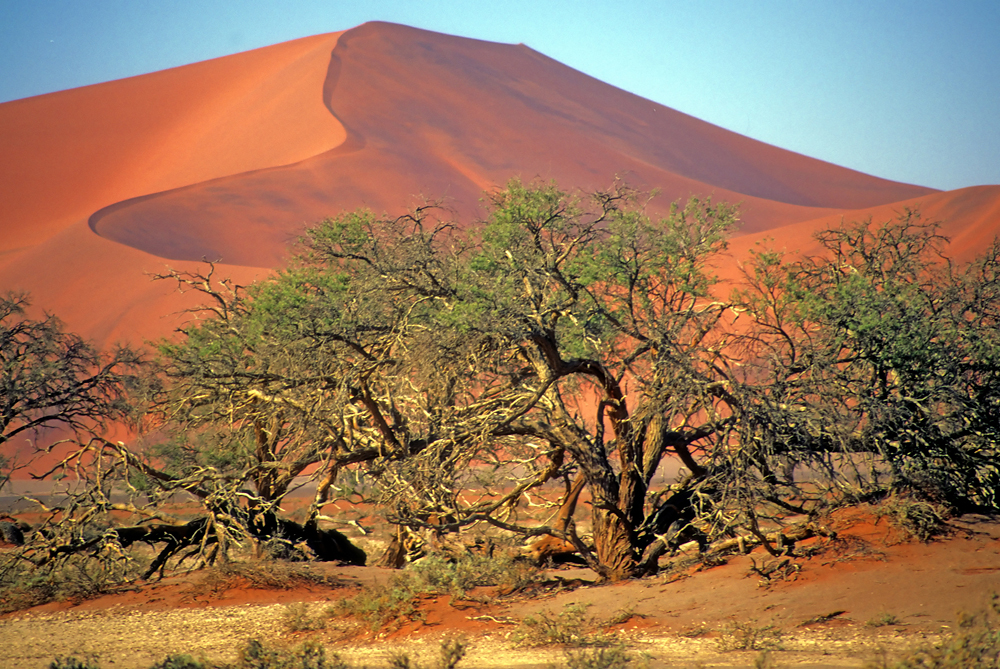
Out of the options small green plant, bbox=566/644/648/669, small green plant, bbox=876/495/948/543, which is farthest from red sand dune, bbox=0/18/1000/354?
small green plant, bbox=566/644/648/669

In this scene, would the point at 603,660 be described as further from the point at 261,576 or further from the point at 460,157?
the point at 460,157

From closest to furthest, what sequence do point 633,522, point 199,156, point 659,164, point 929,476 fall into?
point 929,476 → point 633,522 → point 199,156 → point 659,164

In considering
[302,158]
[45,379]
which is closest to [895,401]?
[45,379]

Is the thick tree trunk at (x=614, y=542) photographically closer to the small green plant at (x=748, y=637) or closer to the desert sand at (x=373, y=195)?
the desert sand at (x=373, y=195)

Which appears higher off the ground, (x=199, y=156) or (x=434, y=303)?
(x=199, y=156)

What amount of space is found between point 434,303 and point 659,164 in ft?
265

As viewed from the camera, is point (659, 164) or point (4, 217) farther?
point (659, 164)

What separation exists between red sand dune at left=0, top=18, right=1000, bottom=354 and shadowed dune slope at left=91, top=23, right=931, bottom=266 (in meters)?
0.25

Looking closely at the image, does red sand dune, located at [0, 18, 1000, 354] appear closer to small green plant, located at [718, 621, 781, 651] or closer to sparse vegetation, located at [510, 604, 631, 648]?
sparse vegetation, located at [510, 604, 631, 648]

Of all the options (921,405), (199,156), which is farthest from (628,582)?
(199,156)

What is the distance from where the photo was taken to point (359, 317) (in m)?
9.48

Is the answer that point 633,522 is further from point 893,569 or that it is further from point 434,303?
point 434,303

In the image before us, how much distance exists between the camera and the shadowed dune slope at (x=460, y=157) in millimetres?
49562

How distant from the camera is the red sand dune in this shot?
4138 cm
